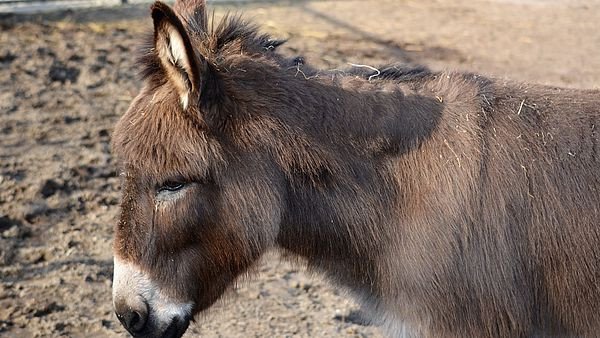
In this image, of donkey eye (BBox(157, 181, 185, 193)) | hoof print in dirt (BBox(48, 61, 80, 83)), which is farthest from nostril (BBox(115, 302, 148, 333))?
hoof print in dirt (BBox(48, 61, 80, 83))

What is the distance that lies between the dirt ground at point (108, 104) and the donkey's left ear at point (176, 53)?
2.86ft

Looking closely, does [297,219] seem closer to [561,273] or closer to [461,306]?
[461,306]

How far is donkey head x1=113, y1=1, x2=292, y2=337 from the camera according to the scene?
3.02 metres

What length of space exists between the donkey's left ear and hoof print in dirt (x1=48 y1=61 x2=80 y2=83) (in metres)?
5.26

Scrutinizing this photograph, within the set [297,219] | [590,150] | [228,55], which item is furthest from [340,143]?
[590,150]

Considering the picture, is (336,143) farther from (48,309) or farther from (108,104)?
(108,104)

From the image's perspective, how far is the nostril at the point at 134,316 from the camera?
3033 mm

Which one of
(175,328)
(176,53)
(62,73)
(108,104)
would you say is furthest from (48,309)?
(62,73)

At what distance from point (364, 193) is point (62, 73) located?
5.65 meters

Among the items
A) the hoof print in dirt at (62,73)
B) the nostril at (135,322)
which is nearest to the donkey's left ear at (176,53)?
the nostril at (135,322)

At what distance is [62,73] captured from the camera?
318 inches

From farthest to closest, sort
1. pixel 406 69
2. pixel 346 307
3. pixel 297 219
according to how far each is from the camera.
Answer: pixel 346 307 < pixel 406 69 < pixel 297 219

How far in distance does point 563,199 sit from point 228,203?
1253mm

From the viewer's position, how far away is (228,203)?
3068mm
